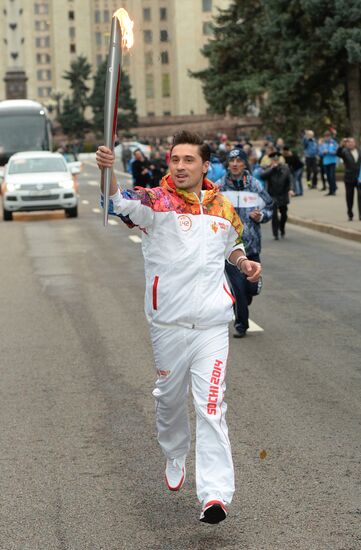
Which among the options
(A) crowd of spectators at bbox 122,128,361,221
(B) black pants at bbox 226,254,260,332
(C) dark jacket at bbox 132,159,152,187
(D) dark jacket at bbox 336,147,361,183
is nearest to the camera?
(B) black pants at bbox 226,254,260,332

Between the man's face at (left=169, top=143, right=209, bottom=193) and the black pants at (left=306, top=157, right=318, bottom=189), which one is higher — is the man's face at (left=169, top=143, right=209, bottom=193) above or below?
above

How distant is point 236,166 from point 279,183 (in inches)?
507

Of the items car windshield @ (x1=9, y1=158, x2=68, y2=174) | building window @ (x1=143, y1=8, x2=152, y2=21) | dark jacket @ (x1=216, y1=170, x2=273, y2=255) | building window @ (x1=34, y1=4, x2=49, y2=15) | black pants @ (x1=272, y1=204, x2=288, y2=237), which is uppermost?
building window @ (x1=34, y1=4, x2=49, y2=15)

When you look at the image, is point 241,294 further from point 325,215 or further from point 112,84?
point 325,215

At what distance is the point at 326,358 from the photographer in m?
10.5

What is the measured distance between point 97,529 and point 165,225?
1405 mm

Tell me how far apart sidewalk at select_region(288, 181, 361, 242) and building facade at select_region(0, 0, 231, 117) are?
121335 mm

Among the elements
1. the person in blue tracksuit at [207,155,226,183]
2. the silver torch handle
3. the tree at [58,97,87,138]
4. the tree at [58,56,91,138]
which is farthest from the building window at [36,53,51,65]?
the silver torch handle

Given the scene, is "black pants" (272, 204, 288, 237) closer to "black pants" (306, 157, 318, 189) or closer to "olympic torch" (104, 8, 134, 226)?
"black pants" (306, 157, 318, 189)

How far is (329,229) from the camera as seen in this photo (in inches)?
1000

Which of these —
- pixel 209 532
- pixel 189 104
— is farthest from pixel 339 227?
pixel 189 104

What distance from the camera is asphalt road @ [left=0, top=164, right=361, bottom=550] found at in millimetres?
5684

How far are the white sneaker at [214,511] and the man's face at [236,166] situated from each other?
243 inches

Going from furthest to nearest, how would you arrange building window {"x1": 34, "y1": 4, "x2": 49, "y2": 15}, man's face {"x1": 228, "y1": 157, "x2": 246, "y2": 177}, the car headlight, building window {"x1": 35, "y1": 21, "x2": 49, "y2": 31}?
building window {"x1": 35, "y1": 21, "x2": 49, "y2": 31} < building window {"x1": 34, "y1": 4, "x2": 49, "y2": 15} < the car headlight < man's face {"x1": 228, "y1": 157, "x2": 246, "y2": 177}
